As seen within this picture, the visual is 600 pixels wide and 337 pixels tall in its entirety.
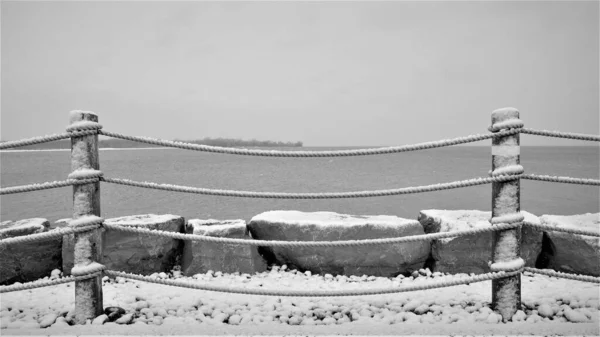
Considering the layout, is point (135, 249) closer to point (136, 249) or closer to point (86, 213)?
point (136, 249)

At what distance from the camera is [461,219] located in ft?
10.8

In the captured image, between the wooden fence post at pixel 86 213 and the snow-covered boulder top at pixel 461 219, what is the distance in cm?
242

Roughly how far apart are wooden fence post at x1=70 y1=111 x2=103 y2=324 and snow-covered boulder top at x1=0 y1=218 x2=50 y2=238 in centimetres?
140

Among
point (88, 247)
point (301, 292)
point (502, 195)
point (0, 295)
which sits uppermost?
point (502, 195)

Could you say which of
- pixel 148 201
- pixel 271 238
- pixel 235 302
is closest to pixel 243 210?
pixel 148 201

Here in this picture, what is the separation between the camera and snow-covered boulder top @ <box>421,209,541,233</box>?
313 centimetres

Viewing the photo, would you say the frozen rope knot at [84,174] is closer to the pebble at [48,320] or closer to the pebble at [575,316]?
the pebble at [48,320]

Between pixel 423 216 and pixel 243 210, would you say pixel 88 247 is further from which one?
pixel 243 210

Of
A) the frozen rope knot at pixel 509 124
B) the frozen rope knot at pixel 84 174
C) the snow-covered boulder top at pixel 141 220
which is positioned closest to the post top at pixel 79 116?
the frozen rope knot at pixel 84 174

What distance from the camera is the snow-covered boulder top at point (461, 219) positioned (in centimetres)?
313

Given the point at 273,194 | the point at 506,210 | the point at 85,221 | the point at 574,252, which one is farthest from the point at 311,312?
the point at 574,252

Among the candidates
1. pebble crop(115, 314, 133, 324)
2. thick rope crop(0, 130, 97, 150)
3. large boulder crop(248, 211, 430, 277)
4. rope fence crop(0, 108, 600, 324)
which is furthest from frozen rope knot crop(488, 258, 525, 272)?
thick rope crop(0, 130, 97, 150)

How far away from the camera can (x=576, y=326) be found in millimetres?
1916

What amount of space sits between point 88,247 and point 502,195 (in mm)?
2070
